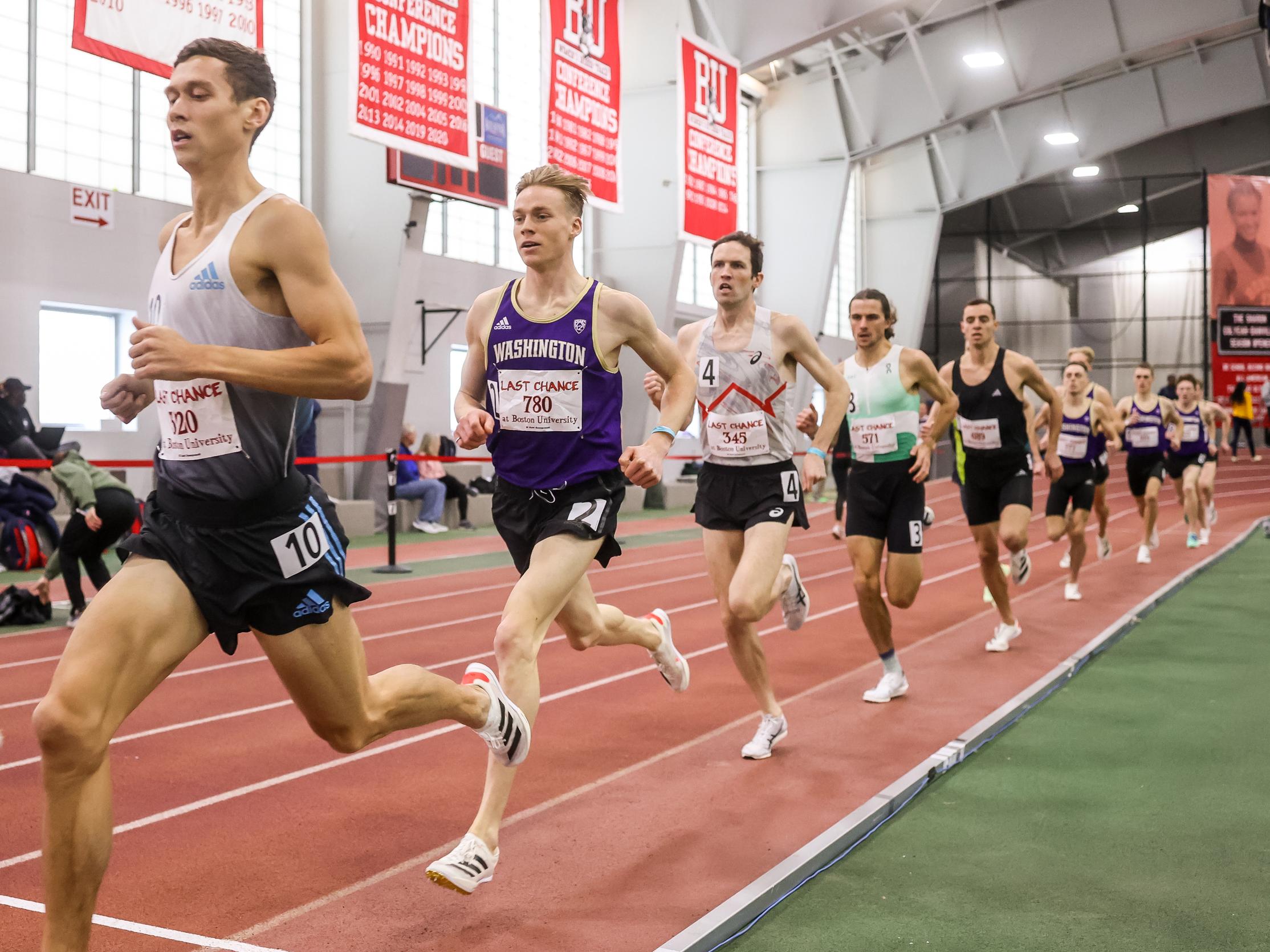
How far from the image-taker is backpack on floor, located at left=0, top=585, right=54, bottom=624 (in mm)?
8969

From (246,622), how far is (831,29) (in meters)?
20.1

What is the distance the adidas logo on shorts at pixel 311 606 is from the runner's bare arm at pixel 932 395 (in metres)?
4.06

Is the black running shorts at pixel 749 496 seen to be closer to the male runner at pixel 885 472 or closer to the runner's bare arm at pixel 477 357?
the male runner at pixel 885 472

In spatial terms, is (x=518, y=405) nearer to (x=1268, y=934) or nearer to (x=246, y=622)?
(x=246, y=622)

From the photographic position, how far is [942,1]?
26.1 metres

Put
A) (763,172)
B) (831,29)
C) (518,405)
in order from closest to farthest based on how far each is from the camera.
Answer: (518,405)
(831,29)
(763,172)

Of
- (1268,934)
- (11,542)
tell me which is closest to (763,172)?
(11,542)

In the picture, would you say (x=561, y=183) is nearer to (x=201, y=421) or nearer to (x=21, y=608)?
(x=201, y=421)

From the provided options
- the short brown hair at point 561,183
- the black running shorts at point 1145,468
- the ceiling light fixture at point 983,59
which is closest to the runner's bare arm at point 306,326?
the short brown hair at point 561,183

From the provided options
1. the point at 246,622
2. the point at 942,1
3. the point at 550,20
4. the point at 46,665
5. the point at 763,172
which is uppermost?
the point at 942,1

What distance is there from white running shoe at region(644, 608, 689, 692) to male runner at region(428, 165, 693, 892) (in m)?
1.03

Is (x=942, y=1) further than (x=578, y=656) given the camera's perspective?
Yes

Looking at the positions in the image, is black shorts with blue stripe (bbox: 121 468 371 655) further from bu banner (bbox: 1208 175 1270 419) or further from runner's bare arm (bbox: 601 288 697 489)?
bu banner (bbox: 1208 175 1270 419)

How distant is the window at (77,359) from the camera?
14.9 meters
